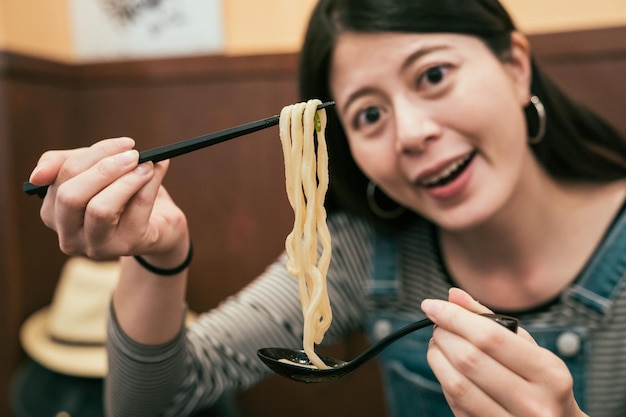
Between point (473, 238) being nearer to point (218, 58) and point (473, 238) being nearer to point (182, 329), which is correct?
point (182, 329)

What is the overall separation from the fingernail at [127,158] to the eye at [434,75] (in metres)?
0.54

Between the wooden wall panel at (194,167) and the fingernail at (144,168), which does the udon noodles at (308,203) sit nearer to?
the fingernail at (144,168)

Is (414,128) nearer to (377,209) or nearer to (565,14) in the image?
(377,209)

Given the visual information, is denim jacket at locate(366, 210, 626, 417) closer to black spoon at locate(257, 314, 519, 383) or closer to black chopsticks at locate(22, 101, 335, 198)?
black spoon at locate(257, 314, 519, 383)

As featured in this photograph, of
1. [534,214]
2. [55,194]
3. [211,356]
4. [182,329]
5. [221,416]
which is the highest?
[55,194]

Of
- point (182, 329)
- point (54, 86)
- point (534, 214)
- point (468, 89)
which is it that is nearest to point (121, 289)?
point (182, 329)

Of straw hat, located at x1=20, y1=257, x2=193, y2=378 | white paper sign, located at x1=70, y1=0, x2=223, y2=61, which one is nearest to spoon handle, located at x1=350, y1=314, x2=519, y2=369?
straw hat, located at x1=20, y1=257, x2=193, y2=378

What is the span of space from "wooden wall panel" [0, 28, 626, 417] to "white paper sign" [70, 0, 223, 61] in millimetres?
59

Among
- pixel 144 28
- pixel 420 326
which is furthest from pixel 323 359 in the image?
pixel 144 28

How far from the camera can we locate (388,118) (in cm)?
109

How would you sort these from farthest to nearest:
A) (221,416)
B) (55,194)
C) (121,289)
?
(221,416) < (121,289) < (55,194)

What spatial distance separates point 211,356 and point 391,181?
514 mm

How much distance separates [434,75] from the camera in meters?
1.05

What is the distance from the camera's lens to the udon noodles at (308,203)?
0.87 metres
